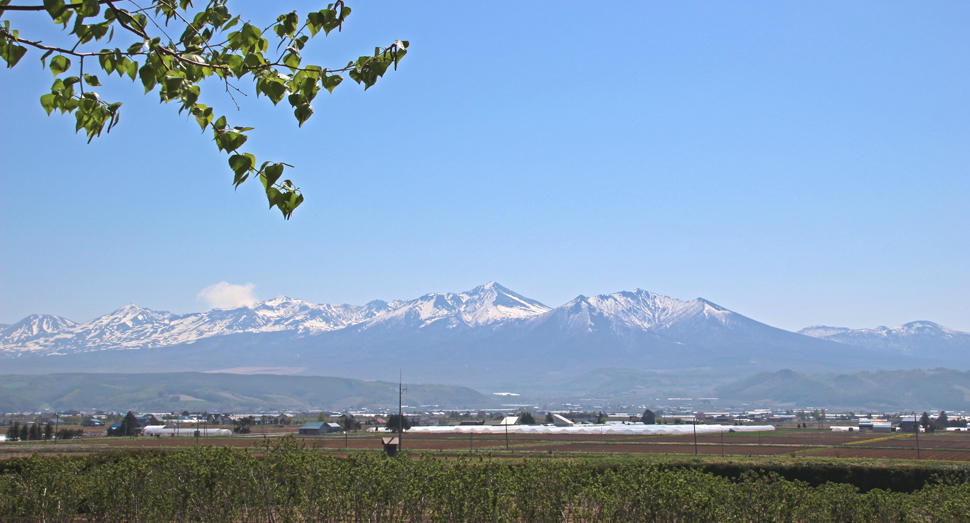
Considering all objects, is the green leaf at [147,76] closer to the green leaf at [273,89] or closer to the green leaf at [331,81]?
the green leaf at [273,89]

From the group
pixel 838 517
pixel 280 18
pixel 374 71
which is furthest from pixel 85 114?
pixel 838 517

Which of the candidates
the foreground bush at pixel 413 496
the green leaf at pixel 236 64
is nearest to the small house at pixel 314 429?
the foreground bush at pixel 413 496

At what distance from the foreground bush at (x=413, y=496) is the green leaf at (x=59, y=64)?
8969mm

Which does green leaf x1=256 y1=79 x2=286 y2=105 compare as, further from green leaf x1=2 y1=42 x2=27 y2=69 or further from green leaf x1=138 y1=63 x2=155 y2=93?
green leaf x1=2 y1=42 x2=27 y2=69

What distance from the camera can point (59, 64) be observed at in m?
4.52

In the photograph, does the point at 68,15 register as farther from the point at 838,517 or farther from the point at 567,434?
the point at 567,434

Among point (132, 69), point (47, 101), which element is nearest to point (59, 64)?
point (47, 101)

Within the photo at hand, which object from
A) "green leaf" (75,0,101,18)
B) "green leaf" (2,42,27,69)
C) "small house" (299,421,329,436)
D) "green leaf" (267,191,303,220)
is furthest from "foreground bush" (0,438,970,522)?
"small house" (299,421,329,436)

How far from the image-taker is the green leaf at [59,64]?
452 cm

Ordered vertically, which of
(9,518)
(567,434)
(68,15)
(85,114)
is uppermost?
A: (68,15)

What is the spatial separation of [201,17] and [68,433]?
9233 cm

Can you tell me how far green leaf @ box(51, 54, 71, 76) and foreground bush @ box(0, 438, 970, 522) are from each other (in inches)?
353

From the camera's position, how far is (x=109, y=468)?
45.8 feet

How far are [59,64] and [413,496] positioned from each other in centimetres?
918
